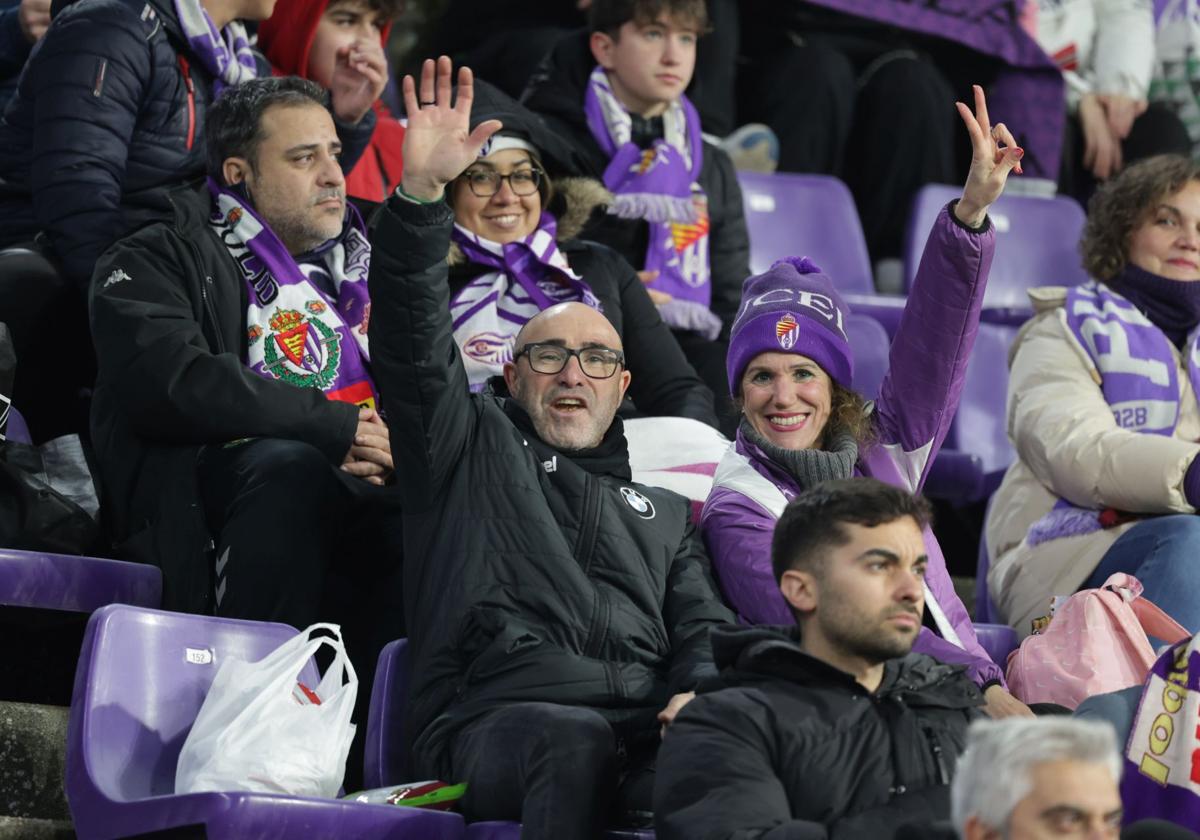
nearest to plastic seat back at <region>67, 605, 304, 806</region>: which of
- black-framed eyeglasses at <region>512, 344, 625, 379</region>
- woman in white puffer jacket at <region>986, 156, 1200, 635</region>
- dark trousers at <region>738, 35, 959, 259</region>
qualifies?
black-framed eyeglasses at <region>512, 344, 625, 379</region>

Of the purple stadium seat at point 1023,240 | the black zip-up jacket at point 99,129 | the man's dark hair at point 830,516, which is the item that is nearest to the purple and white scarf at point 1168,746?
the man's dark hair at point 830,516

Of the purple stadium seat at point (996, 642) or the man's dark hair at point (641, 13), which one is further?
the man's dark hair at point (641, 13)

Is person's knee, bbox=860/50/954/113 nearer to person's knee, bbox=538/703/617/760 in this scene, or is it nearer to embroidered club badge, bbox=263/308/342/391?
embroidered club badge, bbox=263/308/342/391

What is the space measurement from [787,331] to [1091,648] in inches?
29.5

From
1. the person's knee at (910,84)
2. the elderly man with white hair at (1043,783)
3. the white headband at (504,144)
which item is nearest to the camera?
the elderly man with white hair at (1043,783)

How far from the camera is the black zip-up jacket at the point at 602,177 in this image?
4.94m

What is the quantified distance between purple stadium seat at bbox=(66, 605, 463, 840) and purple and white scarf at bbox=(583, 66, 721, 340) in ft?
6.66

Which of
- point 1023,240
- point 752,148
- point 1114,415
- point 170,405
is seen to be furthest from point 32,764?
point 1023,240

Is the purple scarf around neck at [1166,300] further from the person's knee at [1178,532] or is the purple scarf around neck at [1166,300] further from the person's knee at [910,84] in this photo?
the person's knee at [910,84]

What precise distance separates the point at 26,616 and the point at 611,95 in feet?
7.58

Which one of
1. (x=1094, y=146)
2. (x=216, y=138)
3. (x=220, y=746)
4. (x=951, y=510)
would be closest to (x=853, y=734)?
(x=220, y=746)

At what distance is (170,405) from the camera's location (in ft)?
11.3

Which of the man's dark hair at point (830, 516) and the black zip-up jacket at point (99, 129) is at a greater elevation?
the black zip-up jacket at point (99, 129)

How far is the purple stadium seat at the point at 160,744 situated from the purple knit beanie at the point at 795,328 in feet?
3.16
